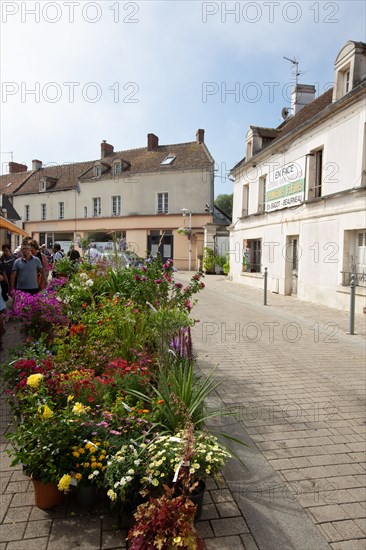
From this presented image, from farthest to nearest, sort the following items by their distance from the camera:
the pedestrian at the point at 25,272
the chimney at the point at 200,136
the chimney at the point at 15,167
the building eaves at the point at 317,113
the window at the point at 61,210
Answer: the chimney at the point at 15,167, the window at the point at 61,210, the chimney at the point at 200,136, the building eaves at the point at 317,113, the pedestrian at the point at 25,272

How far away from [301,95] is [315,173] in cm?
896

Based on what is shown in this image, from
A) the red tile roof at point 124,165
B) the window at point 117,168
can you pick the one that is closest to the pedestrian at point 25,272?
the red tile roof at point 124,165

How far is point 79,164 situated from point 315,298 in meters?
33.6

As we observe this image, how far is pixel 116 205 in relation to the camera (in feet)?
115

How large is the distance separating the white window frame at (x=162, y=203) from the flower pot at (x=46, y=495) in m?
30.6

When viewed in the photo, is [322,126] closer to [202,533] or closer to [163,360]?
[163,360]

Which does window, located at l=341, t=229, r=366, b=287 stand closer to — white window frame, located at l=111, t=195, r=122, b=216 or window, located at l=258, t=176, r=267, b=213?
window, located at l=258, t=176, r=267, b=213

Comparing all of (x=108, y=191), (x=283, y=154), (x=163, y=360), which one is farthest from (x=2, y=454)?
(x=108, y=191)

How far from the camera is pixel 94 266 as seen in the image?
787 centimetres

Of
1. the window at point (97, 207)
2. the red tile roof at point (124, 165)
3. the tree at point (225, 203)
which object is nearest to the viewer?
the red tile roof at point (124, 165)

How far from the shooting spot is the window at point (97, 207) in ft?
117

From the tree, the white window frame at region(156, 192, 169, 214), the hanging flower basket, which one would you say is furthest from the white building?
the tree

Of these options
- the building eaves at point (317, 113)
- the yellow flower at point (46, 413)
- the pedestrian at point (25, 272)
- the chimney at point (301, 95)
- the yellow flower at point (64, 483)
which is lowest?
the yellow flower at point (64, 483)

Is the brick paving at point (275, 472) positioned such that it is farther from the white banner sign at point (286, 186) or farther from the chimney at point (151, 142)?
the chimney at point (151, 142)
